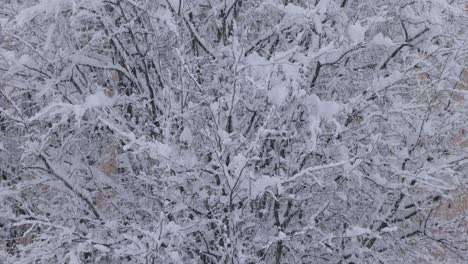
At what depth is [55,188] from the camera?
15.5 ft

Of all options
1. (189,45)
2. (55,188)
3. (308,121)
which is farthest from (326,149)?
(55,188)

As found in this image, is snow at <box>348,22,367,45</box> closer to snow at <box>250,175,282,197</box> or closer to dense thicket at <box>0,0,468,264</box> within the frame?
dense thicket at <box>0,0,468,264</box>

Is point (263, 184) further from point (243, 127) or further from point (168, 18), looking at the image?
point (168, 18)

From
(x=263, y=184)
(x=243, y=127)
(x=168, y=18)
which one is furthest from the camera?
(x=243, y=127)

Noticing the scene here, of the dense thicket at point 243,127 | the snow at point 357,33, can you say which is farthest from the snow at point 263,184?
the snow at point 357,33

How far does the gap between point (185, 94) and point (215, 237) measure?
1.42 m

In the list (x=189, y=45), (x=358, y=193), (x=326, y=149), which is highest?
(x=189, y=45)

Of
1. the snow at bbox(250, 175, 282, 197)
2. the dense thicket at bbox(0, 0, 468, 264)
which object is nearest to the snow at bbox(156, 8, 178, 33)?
the dense thicket at bbox(0, 0, 468, 264)

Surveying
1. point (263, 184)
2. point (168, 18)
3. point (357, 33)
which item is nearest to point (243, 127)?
point (263, 184)

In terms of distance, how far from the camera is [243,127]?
4297 mm

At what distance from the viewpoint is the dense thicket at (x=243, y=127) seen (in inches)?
142

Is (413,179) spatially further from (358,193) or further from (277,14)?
(277,14)

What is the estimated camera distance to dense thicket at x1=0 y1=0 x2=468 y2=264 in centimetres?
361

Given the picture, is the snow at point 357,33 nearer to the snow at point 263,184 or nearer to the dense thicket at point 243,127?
the dense thicket at point 243,127
